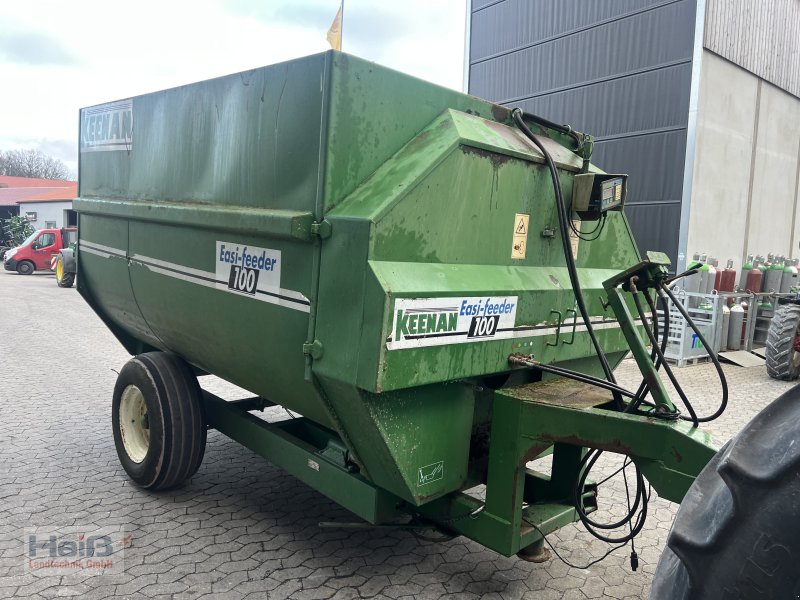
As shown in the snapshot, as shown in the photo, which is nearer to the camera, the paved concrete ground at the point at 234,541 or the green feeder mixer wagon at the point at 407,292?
the green feeder mixer wagon at the point at 407,292

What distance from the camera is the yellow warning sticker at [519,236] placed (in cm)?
302

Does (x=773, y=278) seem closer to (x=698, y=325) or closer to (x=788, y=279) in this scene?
(x=788, y=279)

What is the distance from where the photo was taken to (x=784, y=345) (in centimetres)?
825

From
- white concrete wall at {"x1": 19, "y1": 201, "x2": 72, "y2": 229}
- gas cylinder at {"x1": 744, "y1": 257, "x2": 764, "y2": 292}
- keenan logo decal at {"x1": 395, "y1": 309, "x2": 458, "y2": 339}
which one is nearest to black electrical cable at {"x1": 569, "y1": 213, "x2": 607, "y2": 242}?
keenan logo decal at {"x1": 395, "y1": 309, "x2": 458, "y2": 339}

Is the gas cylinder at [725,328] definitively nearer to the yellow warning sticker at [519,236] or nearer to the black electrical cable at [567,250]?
the black electrical cable at [567,250]

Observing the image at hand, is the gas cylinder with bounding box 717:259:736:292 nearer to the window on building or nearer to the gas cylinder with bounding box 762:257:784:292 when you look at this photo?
the gas cylinder with bounding box 762:257:784:292

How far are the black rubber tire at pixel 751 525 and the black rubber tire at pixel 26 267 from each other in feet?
85.3

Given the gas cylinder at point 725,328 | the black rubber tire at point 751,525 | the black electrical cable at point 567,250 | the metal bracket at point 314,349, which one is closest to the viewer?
the black rubber tire at point 751,525

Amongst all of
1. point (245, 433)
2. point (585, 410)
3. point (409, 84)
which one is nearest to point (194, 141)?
point (409, 84)

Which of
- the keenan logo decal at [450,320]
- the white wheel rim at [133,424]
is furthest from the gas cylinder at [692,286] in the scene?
the white wheel rim at [133,424]

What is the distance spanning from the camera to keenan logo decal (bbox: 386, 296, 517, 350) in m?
2.36

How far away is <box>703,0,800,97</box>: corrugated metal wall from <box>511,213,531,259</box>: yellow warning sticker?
1080cm

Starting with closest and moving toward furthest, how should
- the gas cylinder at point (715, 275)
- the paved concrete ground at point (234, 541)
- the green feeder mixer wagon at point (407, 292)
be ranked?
the green feeder mixer wagon at point (407, 292) → the paved concrete ground at point (234, 541) → the gas cylinder at point (715, 275)

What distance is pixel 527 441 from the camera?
2695 millimetres
